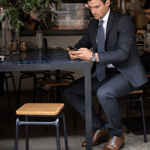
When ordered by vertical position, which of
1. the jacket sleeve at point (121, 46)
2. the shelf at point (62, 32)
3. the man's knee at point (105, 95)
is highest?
the jacket sleeve at point (121, 46)

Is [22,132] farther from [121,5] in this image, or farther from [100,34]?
[121,5]

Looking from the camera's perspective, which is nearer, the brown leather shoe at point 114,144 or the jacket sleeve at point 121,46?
the jacket sleeve at point 121,46

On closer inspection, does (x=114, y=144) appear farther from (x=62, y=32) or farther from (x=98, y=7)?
(x=62, y=32)

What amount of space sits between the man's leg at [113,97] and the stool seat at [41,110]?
45 centimetres

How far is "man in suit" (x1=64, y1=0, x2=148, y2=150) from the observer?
2.44m

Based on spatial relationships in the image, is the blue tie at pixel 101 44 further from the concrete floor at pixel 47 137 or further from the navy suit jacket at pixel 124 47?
the concrete floor at pixel 47 137

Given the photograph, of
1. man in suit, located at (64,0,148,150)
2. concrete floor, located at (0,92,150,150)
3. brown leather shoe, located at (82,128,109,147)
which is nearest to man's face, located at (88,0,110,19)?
man in suit, located at (64,0,148,150)

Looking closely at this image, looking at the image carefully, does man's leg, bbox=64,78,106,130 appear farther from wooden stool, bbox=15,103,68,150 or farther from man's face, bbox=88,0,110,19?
man's face, bbox=88,0,110,19

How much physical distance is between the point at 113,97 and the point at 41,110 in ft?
2.37

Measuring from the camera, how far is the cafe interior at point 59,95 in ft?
9.11

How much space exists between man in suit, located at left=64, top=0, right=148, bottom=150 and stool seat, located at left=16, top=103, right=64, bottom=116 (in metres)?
0.47

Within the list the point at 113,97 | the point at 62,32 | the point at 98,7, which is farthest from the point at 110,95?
the point at 62,32

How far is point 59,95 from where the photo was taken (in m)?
3.38

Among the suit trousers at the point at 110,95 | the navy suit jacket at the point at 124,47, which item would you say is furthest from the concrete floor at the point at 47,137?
the navy suit jacket at the point at 124,47
